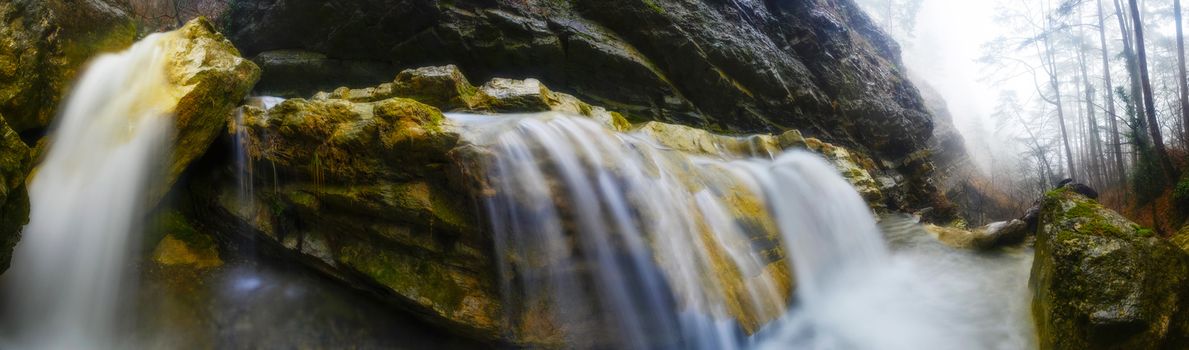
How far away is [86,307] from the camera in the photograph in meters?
3.47

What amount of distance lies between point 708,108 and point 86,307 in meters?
9.49

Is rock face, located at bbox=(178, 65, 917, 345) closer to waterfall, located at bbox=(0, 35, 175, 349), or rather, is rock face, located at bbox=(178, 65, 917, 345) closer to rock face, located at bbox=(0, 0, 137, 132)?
waterfall, located at bbox=(0, 35, 175, 349)

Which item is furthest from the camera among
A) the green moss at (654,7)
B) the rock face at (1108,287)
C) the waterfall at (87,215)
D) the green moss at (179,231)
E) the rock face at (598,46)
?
the green moss at (654,7)

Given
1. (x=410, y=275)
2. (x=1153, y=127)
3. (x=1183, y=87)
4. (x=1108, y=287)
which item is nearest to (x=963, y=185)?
(x=1183, y=87)

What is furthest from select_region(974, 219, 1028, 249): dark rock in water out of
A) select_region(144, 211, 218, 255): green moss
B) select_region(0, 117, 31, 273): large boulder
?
select_region(0, 117, 31, 273): large boulder

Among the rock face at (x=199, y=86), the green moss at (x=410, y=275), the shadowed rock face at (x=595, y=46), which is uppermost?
the shadowed rock face at (x=595, y=46)

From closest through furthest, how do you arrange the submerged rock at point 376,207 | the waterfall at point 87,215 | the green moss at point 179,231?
the waterfall at point 87,215
the submerged rock at point 376,207
the green moss at point 179,231

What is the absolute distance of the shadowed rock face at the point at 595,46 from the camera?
8898mm

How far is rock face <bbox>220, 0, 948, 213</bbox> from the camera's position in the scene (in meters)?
8.90

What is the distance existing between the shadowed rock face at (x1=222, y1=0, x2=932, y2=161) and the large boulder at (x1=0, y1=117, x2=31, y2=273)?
6.39 m

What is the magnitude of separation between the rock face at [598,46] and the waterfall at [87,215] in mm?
4936

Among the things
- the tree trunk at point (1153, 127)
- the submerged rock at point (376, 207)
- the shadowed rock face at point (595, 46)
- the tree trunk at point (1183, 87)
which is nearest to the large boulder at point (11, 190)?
the submerged rock at point (376, 207)

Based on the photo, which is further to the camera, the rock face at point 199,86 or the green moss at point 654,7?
the green moss at point 654,7

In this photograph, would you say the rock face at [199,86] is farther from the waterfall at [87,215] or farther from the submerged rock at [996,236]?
the submerged rock at [996,236]
